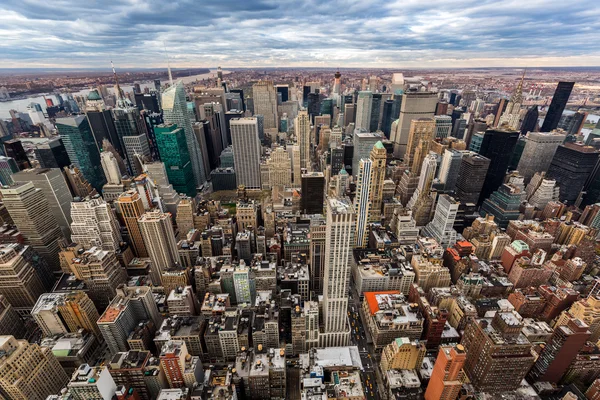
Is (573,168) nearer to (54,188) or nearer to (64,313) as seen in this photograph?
(64,313)

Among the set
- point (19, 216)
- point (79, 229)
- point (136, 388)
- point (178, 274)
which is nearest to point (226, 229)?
point (178, 274)

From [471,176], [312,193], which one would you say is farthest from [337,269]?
[471,176]

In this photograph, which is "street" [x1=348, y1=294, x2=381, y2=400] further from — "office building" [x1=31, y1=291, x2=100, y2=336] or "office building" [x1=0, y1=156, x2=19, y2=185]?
"office building" [x1=0, y1=156, x2=19, y2=185]

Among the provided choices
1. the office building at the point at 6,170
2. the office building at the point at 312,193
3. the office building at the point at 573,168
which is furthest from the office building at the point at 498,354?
the office building at the point at 6,170

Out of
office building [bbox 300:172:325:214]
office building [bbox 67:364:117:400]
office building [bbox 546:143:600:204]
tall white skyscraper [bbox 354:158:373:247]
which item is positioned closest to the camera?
office building [bbox 67:364:117:400]

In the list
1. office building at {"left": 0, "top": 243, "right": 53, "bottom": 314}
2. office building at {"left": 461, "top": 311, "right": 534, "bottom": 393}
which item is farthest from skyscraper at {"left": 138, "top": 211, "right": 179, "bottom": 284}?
office building at {"left": 461, "top": 311, "right": 534, "bottom": 393}

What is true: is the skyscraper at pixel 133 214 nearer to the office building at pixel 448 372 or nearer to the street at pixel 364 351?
the street at pixel 364 351
